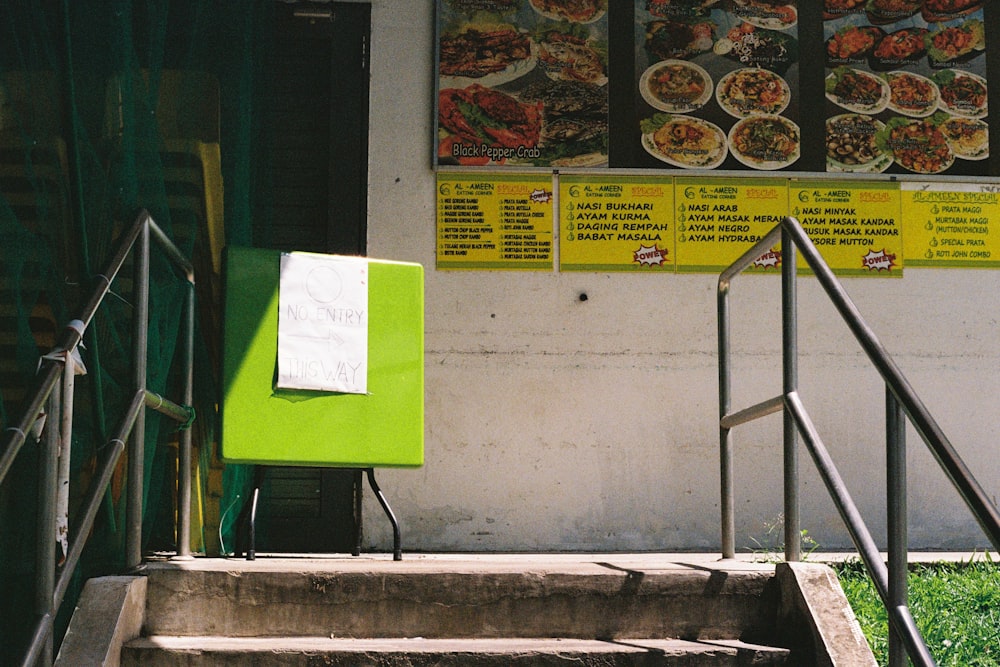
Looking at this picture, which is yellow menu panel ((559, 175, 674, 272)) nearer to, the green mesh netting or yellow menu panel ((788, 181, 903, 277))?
yellow menu panel ((788, 181, 903, 277))

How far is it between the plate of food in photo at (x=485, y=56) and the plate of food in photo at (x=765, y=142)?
1025 millimetres

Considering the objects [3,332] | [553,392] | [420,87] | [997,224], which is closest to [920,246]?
[997,224]

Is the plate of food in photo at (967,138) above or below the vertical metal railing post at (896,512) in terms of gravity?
above

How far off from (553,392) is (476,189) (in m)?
0.99

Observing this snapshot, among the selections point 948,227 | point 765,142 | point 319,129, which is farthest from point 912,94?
point 319,129

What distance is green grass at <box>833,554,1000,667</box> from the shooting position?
3596mm

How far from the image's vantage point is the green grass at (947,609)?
142 inches

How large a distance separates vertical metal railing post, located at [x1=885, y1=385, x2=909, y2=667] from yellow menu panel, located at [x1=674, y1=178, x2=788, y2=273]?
2483 mm

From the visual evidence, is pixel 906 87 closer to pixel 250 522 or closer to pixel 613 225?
pixel 613 225

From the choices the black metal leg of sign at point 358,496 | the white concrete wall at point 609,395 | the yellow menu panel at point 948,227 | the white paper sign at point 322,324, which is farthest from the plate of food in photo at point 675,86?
the black metal leg of sign at point 358,496

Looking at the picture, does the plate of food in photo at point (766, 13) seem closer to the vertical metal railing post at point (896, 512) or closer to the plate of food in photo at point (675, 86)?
the plate of food in photo at point (675, 86)

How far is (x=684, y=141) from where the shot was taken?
529 centimetres

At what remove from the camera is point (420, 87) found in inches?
204

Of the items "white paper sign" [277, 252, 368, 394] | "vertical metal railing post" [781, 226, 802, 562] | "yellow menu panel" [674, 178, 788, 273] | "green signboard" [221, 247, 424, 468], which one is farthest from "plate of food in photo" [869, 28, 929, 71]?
"white paper sign" [277, 252, 368, 394]
